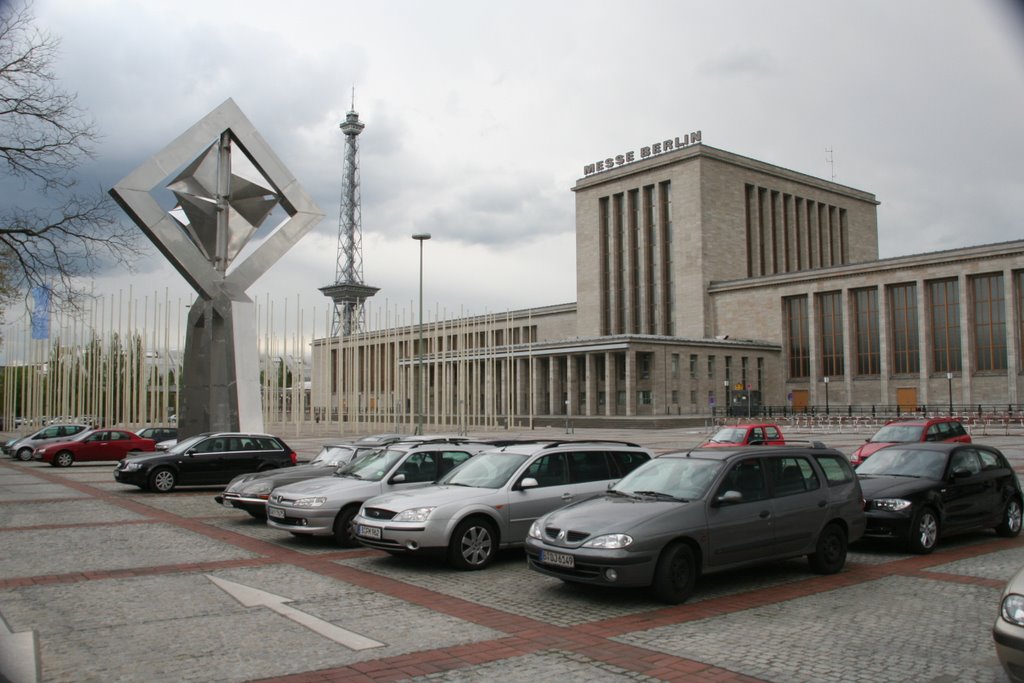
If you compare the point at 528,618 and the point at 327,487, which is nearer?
the point at 528,618

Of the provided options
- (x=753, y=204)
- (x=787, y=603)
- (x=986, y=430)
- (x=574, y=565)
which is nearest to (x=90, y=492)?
(x=574, y=565)

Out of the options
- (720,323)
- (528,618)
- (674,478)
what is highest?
(720,323)

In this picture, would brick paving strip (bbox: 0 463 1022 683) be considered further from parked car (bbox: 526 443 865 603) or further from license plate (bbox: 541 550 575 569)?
license plate (bbox: 541 550 575 569)

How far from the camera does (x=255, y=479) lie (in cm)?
1524

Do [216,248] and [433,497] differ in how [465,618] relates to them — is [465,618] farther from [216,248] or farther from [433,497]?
[216,248]

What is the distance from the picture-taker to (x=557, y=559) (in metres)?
8.55

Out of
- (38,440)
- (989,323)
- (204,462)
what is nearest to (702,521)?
(204,462)

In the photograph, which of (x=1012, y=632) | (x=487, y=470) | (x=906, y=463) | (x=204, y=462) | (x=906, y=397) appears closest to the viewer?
(x=1012, y=632)

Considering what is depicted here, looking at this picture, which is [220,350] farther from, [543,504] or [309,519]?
[543,504]

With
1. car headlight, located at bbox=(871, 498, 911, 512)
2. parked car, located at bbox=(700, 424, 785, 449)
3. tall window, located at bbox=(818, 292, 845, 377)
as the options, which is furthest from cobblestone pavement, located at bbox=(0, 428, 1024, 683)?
tall window, located at bbox=(818, 292, 845, 377)

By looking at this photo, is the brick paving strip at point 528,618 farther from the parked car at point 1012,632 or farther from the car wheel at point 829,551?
the parked car at point 1012,632

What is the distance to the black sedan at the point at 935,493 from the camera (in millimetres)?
11375

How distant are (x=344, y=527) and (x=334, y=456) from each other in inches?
193

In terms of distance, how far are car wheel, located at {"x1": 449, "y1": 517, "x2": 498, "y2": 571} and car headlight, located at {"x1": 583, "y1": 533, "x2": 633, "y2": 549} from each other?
8.30ft
